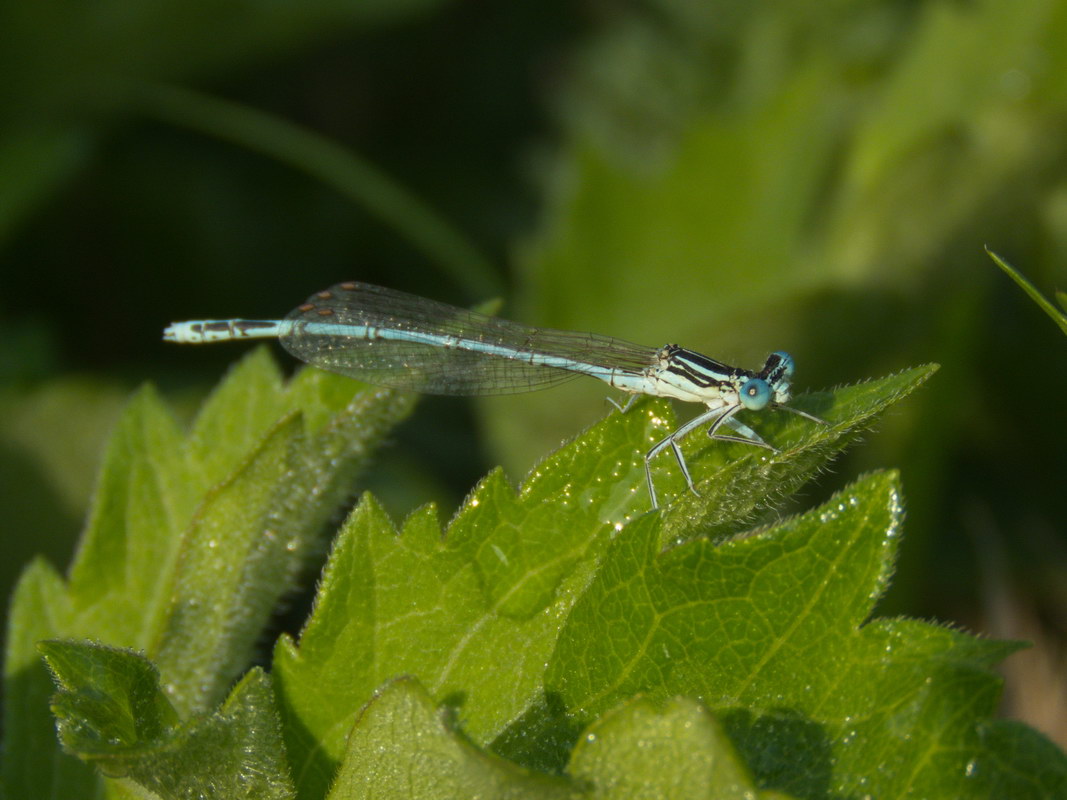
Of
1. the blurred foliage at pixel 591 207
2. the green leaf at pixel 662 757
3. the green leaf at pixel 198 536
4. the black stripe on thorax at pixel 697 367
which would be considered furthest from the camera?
the blurred foliage at pixel 591 207

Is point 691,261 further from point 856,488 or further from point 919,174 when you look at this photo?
point 856,488

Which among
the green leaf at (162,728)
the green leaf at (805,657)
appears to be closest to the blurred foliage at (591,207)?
the green leaf at (805,657)

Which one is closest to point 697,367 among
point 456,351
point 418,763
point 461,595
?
point 456,351

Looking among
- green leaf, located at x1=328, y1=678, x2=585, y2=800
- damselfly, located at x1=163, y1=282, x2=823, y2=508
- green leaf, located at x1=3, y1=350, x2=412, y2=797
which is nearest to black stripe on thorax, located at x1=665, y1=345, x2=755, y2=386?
damselfly, located at x1=163, y1=282, x2=823, y2=508

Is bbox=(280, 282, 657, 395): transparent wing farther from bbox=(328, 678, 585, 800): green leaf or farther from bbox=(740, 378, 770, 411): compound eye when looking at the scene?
bbox=(328, 678, 585, 800): green leaf

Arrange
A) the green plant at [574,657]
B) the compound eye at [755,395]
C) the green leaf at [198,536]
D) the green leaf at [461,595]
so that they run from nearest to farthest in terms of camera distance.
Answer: the green plant at [574,657], the green leaf at [461,595], the green leaf at [198,536], the compound eye at [755,395]

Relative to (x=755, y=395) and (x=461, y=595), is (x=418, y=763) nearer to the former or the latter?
(x=461, y=595)

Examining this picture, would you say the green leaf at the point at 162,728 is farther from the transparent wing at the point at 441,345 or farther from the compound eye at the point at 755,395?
the transparent wing at the point at 441,345
